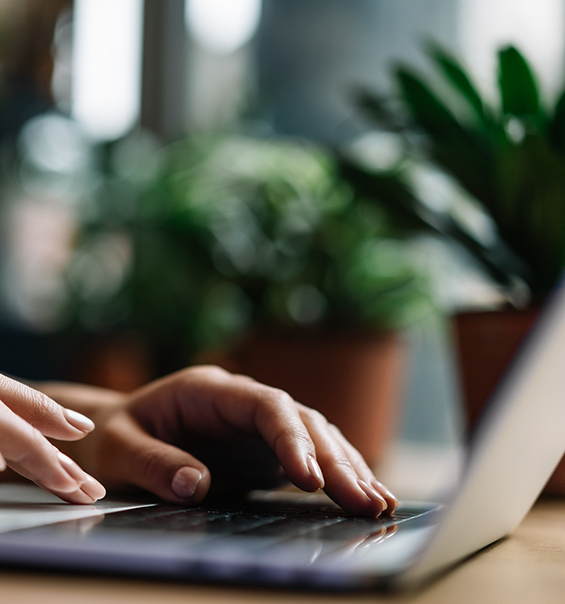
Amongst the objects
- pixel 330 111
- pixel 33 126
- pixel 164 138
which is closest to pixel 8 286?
pixel 33 126

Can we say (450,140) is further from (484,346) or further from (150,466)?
(150,466)

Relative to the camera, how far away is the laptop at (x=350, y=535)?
0.23 metres

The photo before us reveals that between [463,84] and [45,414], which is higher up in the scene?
[463,84]

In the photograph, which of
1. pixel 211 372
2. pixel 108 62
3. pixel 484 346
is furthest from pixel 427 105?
pixel 108 62

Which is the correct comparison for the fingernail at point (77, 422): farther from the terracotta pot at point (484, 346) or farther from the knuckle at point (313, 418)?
the terracotta pot at point (484, 346)

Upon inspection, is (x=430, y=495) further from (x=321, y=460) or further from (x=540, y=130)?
(x=540, y=130)

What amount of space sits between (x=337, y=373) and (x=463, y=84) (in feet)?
1.28

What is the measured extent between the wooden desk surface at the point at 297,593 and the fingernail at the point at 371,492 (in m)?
0.07

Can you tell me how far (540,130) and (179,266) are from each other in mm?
733

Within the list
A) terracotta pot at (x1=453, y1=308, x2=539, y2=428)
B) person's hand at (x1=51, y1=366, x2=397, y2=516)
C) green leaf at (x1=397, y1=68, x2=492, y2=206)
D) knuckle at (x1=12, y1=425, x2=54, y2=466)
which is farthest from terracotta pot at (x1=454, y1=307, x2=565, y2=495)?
knuckle at (x1=12, y1=425, x2=54, y2=466)

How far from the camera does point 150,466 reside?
0.43 meters

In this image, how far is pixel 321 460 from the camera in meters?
0.40

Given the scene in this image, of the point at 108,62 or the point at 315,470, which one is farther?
the point at 108,62

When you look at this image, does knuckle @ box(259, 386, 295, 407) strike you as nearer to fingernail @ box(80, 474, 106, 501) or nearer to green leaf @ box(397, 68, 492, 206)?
fingernail @ box(80, 474, 106, 501)
